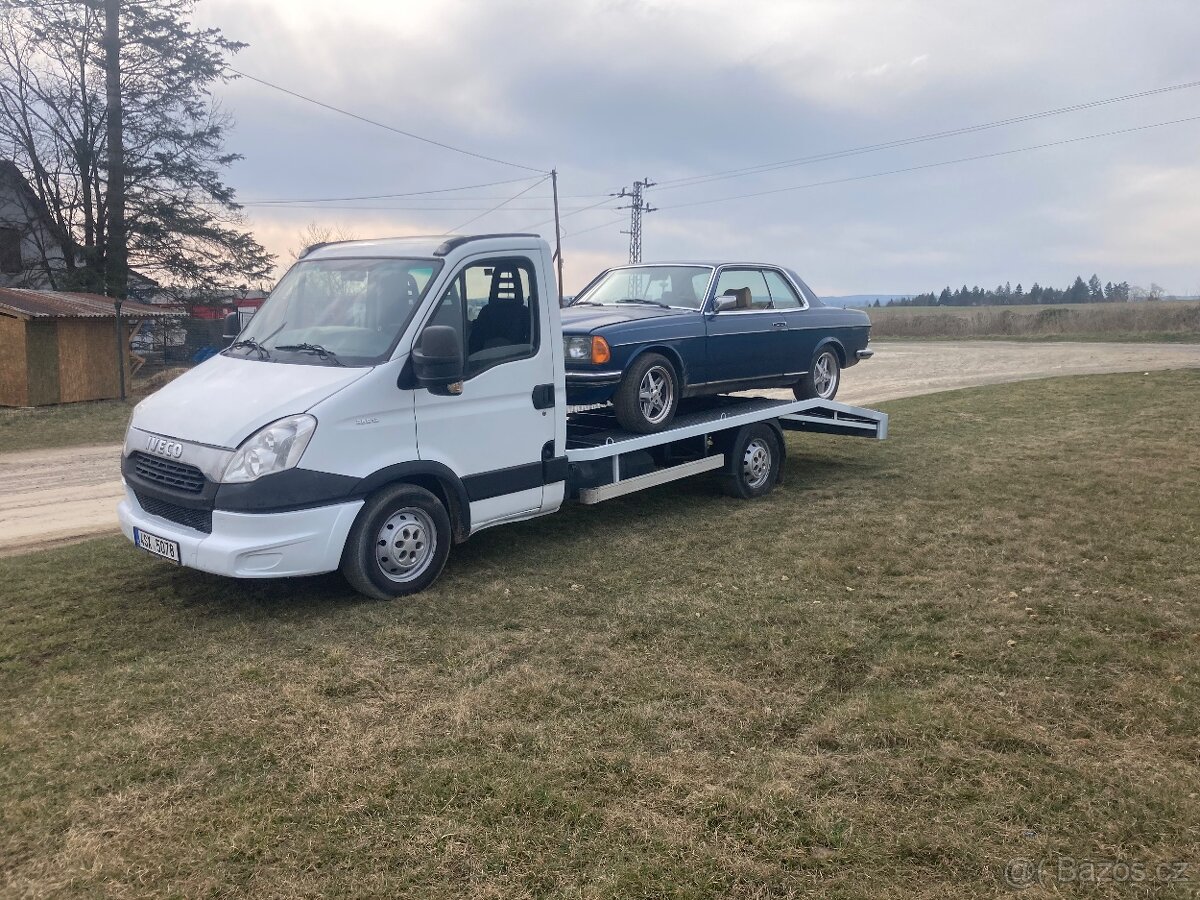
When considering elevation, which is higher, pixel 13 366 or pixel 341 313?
pixel 341 313

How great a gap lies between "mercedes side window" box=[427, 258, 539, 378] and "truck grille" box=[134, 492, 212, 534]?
1780 mm

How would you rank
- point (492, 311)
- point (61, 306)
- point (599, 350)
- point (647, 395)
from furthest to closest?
1. point (61, 306)
2. point (647, 395)
3. point (599, 350)
4. point (492, 311)

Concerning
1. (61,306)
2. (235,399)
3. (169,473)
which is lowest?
(169,473)

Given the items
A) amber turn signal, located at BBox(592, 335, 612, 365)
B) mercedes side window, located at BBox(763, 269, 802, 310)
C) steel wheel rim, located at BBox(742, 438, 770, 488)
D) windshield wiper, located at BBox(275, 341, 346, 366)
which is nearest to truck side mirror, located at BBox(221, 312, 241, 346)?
windshield wiper, located at BBox(275, 341, 346, 366)

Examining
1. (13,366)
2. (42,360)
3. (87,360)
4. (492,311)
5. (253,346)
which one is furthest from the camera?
(87,360)

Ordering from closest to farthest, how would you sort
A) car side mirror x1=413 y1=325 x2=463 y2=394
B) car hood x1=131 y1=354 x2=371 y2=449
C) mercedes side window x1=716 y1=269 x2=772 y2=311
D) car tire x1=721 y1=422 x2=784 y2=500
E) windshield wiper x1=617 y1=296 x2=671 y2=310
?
car hood x1=131 y1=354 x2=371 y2=449 < car side mirror x1=413 y1=325 x2=463 y2=394 < windshield wiper x1=617 y1=296 x2=671 y2=310 < mercedes side window x1=716 y1=269 x2=772 y2=311 < car tire x1=721 y1=422 x2=784 y2=500

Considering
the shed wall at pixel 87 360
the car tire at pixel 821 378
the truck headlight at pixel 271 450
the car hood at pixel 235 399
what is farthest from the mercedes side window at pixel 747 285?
the shed wall at pixel 87 360

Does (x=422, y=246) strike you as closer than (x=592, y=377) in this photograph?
Yes

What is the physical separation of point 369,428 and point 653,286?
383 centimetres

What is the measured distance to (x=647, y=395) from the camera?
7.70 meters

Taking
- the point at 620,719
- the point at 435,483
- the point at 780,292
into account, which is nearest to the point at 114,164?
the point at 780,292

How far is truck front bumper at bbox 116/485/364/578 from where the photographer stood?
5.16m

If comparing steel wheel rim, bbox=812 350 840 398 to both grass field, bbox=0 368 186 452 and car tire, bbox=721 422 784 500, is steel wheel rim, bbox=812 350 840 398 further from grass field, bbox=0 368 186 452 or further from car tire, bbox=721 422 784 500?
grass field, bbox=0 368 186 452

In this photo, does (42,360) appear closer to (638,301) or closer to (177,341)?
(177,341)
